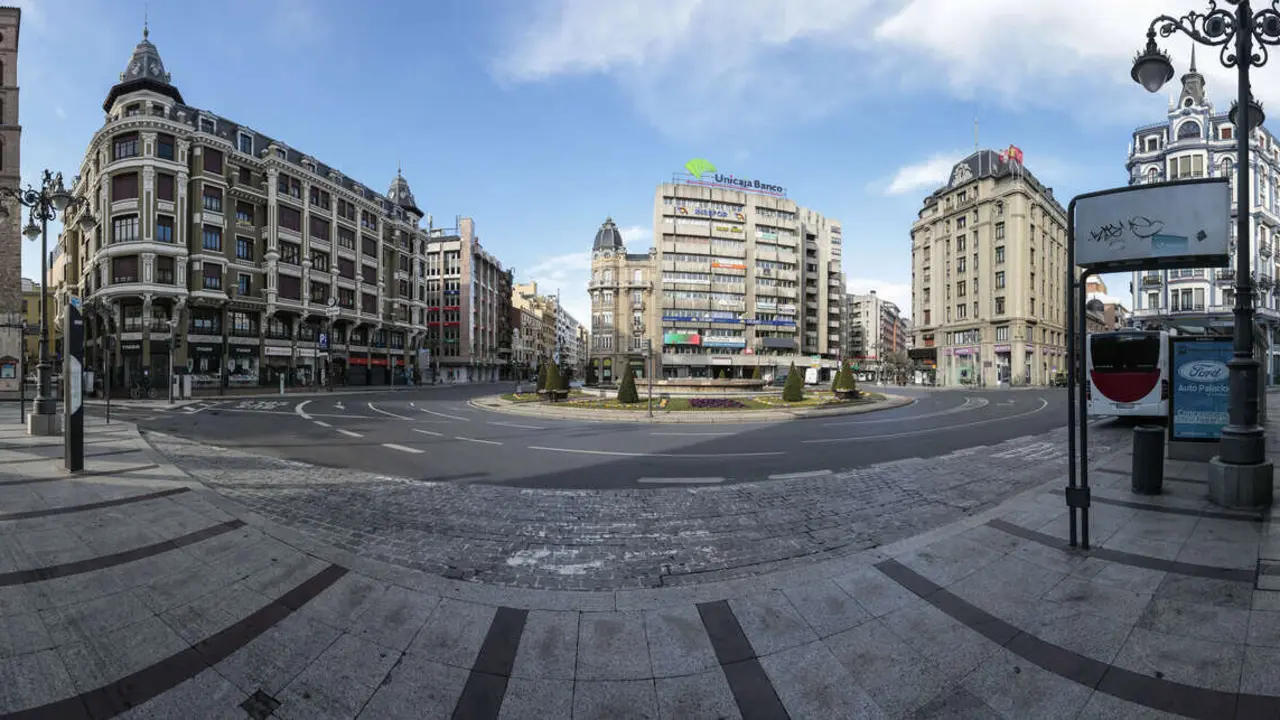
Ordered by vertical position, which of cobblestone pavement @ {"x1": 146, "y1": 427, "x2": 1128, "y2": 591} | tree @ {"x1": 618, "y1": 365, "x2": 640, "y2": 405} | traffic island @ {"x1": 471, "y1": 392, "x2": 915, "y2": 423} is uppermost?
tree @ {"x1": 618, "y1": 365, "x2": 640, "y2": 405}

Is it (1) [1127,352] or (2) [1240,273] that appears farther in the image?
(1) [1127,352]

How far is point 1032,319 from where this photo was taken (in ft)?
199

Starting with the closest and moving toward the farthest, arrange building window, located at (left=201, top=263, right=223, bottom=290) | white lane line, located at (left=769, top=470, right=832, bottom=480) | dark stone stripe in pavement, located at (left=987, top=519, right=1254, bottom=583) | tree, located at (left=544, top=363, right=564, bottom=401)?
dark stone stripe in pavement, located at (left=987, top=519, right=1254, bottom=583)
white lane line, located at (left=769, top=470, right=832, bottom=480)
tree, located at (left=544, top=363, right=564, bottom=401)
building window, located at (left=201, top=263, right=223, bottom=290)

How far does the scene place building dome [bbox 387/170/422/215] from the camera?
7450cm

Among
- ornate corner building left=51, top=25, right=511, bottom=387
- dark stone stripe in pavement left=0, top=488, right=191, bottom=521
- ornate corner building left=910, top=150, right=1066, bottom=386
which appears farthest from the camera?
ornate corner building left=910, top=150, right=1066, bottom=386

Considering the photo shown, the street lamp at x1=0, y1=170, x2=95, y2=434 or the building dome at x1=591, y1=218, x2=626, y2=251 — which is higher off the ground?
the building dome at x1=591, y1=218, x2=626, y2=251

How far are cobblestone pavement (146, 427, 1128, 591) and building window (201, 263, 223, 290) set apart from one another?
150ft

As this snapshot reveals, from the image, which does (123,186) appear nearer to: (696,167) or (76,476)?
(76,476)

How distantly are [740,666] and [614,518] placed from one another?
327 centimetres

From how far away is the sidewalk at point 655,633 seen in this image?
9.46ft

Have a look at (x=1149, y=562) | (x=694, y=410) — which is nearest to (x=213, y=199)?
(x=694, y=410)

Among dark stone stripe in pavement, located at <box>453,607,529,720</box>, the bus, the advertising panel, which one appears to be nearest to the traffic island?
the bus

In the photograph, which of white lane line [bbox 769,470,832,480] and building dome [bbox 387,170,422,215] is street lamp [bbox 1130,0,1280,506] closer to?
white lane line [bbox 769,470,832,480]

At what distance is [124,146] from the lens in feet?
137
